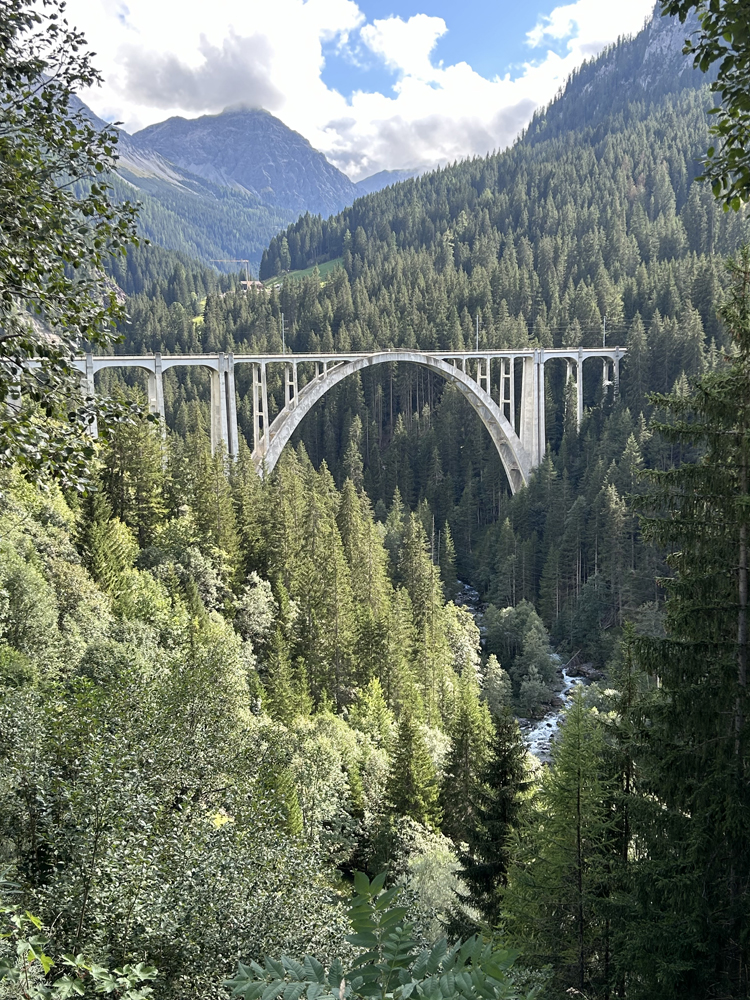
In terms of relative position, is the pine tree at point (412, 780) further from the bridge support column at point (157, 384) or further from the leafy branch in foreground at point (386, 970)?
the bridge support column at point (157, 384)

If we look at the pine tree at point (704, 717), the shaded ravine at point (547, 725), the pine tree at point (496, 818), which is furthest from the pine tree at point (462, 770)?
the pine tree at point (704, 717)

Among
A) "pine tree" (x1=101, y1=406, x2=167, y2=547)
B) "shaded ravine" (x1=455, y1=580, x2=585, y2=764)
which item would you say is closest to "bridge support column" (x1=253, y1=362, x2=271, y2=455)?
"pine tree" (x1=101, y1=406, x2=167, y2=547)

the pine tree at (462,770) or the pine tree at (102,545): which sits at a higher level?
the pine tree at (102,545)

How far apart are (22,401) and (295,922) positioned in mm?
9949

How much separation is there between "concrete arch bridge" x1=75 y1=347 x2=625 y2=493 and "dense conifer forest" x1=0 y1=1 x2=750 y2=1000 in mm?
3197

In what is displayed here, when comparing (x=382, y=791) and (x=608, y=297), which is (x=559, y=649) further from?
(x=608, y=297)

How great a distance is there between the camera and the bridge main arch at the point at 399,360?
57.1 meters

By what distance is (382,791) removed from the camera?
78.6ft

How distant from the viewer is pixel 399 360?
65125 millimetres

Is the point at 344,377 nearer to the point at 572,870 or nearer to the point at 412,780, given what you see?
the point at 412,780

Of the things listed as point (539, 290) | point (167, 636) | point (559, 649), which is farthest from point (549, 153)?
point (167, 636)

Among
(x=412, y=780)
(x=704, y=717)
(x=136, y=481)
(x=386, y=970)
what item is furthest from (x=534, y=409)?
(x=386, y=970)

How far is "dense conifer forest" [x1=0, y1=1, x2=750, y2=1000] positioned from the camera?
28.2 feet

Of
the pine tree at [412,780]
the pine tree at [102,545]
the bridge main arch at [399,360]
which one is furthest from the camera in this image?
the bridge main arch at [399,360]
